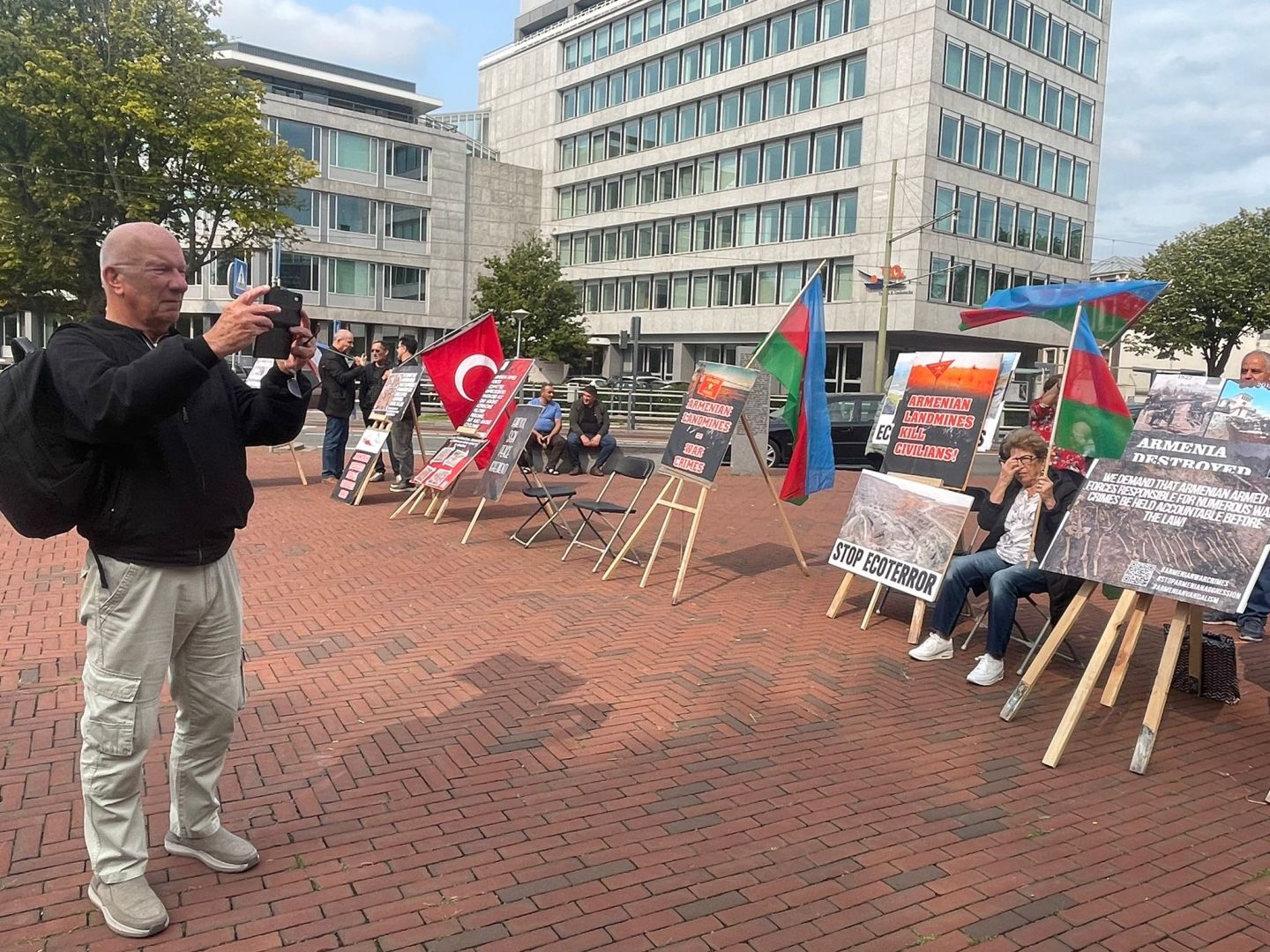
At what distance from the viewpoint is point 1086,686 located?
15.0ft

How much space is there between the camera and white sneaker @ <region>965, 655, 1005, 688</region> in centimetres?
565

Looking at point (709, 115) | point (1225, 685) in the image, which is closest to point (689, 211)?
point (709, 115)

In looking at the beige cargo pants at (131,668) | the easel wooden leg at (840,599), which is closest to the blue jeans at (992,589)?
the easel wooden leg at (840,599)

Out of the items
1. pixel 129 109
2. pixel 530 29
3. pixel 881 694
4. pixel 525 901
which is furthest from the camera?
pixel 530 29

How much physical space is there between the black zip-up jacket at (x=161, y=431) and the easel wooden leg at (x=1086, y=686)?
369 cm

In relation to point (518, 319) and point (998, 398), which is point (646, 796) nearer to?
point (998, 398)

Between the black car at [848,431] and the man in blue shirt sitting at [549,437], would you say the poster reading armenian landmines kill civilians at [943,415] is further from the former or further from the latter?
the black car at [848,431]

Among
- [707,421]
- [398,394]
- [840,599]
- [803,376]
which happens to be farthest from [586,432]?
[840,599]

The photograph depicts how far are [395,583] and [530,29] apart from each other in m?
63.4

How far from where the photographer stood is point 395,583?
7.64m

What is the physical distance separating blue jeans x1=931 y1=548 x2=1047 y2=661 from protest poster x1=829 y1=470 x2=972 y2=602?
157 mm

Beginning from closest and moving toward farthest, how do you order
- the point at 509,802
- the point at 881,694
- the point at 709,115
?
the point at 509,802
the point at 881,694
the point at 709,115

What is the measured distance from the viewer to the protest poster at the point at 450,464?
34.3 ft

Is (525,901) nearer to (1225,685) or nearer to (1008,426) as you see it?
(1225,685)
